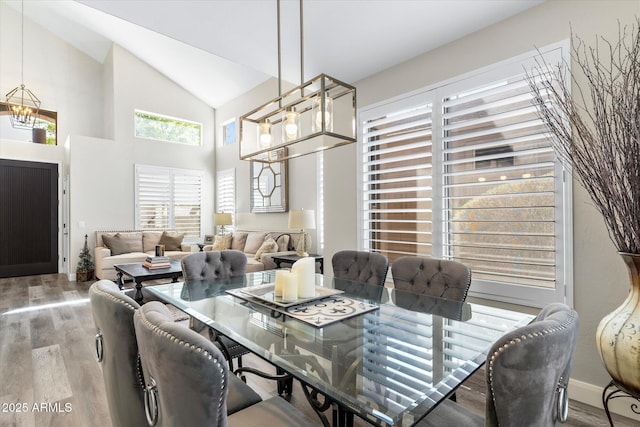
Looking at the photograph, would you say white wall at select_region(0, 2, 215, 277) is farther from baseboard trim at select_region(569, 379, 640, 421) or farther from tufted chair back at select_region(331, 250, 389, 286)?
baseboard trim at select_region(569, 379, 640, 421)

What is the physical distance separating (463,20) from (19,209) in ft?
27.7

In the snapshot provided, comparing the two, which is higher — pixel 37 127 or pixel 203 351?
pixel 37 127

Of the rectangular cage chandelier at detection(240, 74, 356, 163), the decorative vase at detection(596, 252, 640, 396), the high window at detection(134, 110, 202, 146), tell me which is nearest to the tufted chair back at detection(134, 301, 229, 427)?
the rectangular cage chandelier at detection(240, 74, 356, 163)

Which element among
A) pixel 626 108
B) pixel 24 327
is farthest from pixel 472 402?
pixel 24 327

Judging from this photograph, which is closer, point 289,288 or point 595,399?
point 289,288

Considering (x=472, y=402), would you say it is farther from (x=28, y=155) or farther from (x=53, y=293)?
(x=28, y=155)

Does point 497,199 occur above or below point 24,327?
above

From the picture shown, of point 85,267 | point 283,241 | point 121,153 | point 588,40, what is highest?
point 121,153

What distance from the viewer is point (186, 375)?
32.5 inches

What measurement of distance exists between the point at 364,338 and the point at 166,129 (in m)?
7.85

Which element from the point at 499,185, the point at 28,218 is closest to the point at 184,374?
the point at 499,185

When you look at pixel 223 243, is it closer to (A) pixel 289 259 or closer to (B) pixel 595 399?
(A) pixel 289 259

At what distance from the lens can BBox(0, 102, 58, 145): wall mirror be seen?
21.1ft

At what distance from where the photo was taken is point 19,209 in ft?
21.7
